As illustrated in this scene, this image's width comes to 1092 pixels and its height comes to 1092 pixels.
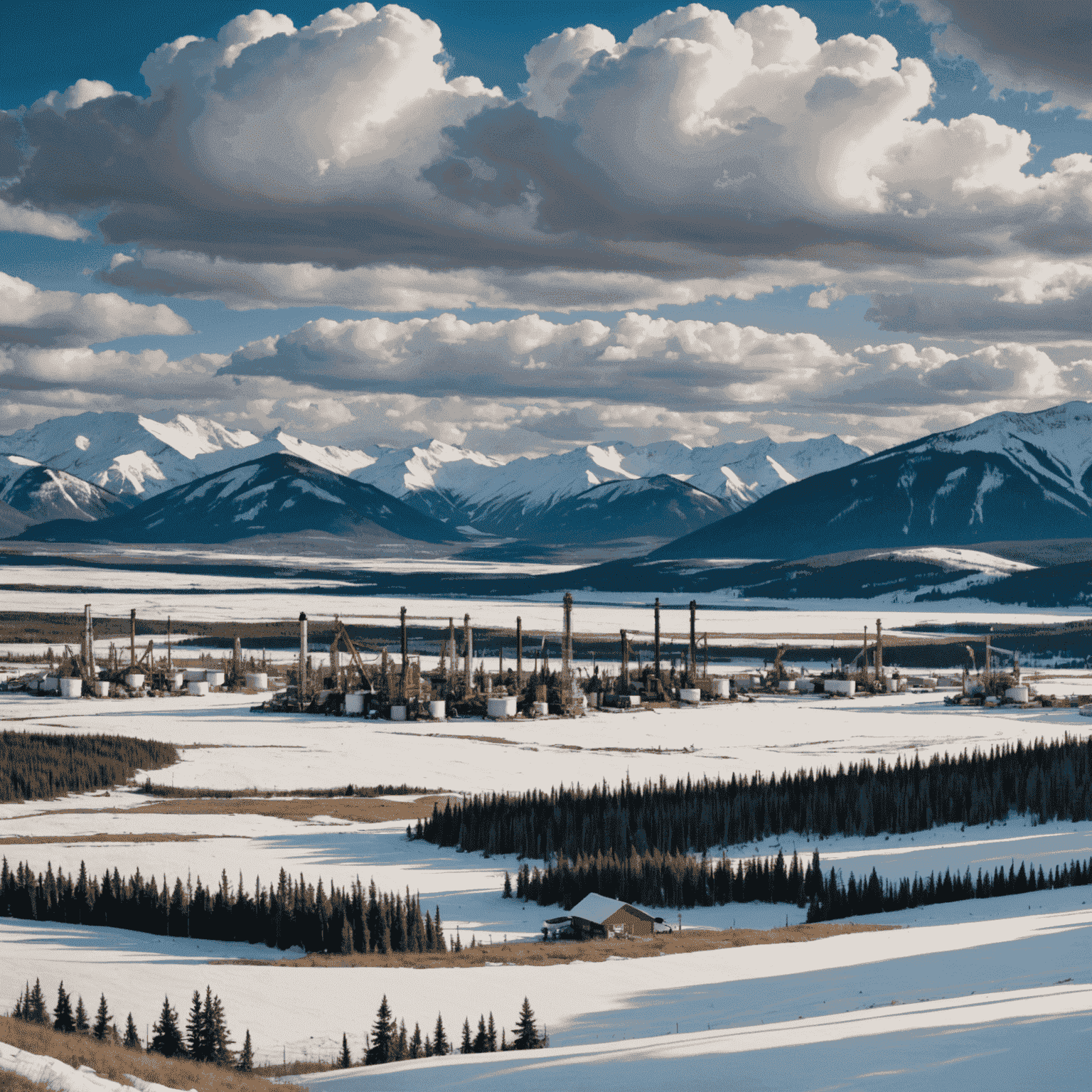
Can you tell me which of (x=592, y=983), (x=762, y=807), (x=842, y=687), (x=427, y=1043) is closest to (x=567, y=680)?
(x=842, y=687)

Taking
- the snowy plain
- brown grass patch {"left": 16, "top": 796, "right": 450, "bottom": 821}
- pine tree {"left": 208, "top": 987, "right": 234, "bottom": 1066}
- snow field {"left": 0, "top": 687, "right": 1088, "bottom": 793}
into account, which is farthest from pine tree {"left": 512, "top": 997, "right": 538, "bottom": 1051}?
snow field {"left": 0, "top": 687, "right": 1088, "bottom": 793}

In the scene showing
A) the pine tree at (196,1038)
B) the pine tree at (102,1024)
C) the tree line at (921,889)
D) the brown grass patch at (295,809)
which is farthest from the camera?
the brown grass patch at (295,809)

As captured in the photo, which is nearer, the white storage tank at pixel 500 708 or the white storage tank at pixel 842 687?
the white storage tank at pixel 500 708

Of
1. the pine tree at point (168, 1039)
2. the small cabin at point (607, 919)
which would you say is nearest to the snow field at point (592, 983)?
the pine tree at point (168, 1039)

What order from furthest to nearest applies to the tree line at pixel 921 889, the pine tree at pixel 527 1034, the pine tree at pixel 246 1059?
the tree line at pixel 921 889
the pine tree at pixel 527 1034
the pine tree at pixel 246 1059

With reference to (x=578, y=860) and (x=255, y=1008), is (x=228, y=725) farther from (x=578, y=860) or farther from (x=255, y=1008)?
(x=255, y=1008)

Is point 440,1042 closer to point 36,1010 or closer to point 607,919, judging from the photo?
point 36,1010

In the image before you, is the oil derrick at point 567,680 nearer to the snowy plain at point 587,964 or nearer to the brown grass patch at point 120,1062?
the snowy plain at point 587,964
